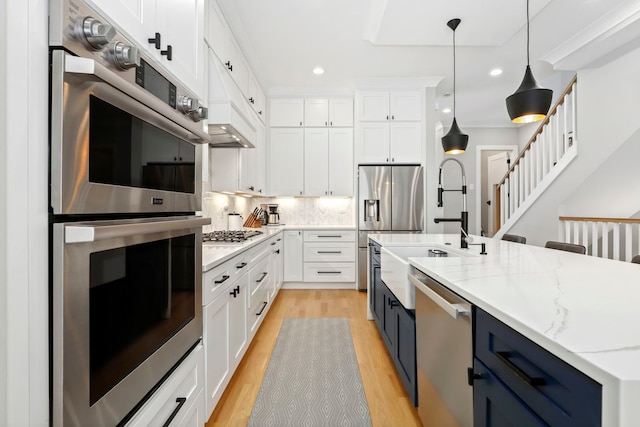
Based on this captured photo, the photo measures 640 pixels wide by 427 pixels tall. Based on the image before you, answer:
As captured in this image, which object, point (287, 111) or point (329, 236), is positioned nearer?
point (329, 236)

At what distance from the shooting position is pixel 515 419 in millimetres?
739

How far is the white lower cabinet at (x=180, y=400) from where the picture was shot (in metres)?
0.93

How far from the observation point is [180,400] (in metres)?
1.11

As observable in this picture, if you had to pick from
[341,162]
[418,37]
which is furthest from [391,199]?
[418,37]

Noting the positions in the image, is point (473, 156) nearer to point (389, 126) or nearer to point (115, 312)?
point (389, 126)

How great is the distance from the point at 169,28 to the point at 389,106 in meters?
3.75

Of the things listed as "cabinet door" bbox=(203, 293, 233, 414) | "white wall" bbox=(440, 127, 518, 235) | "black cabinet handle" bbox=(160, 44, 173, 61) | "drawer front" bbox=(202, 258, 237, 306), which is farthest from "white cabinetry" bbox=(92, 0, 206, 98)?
"white wall" bbox=(440, 127, 518, 235)

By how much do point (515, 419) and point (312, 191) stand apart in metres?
4.05

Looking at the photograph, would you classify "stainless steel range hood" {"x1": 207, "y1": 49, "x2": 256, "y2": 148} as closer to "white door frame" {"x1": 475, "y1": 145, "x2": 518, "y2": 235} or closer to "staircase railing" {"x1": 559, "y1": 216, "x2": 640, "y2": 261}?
"staircase railing" {"x1": 559, "y1": 216, "x2": 640, "y2": 261}

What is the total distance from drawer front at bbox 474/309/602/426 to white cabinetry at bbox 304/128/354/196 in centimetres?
382

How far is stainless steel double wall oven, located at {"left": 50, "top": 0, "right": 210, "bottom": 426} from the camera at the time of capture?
63 cm

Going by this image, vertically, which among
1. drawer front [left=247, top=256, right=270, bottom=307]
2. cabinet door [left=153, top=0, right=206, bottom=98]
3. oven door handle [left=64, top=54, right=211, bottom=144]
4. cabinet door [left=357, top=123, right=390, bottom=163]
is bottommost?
drawer front [left=247, top=256, right=270, bottom=307]

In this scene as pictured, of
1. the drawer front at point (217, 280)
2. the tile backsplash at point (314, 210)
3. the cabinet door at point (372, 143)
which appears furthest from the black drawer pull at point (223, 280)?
the tile backsplash at point (314, 210)

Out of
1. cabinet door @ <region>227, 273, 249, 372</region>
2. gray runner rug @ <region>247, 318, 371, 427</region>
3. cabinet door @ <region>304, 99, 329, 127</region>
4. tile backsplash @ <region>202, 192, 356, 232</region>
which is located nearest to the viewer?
A: gray runner rug @ <region>247, 318, 371, 427</region>
